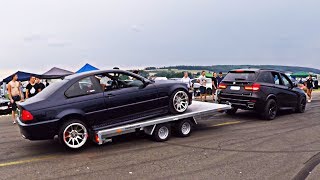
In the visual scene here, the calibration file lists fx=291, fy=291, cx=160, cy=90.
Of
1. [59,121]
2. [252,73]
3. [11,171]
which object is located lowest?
[11,171]

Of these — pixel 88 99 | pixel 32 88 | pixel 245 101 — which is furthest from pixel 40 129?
pixel 245 101

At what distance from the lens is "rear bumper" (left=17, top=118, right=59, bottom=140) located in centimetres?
564

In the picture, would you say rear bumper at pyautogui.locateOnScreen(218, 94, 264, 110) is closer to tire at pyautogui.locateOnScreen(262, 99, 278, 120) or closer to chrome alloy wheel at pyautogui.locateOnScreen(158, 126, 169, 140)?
tire at pyautogui.locateOnScreen(262, 99, 278, 120)

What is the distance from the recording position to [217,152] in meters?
6.08

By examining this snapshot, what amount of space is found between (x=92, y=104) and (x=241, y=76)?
5.62 m

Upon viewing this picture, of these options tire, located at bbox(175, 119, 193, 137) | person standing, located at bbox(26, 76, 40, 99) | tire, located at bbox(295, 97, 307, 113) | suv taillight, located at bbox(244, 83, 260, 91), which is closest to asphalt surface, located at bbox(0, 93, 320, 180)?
tire, located at bbox(175, 119, 193, 137)

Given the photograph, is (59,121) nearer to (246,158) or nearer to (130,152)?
(130,152)

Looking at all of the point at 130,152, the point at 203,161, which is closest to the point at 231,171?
the point at 203,161

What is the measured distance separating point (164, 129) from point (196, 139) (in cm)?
86

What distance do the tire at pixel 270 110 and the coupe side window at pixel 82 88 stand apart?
18.7 ft

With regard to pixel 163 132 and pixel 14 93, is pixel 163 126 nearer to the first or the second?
pixel 163 132

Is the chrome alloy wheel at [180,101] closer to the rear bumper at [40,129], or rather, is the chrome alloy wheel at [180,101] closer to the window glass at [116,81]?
the window glass at [116,81]

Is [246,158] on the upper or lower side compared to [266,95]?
lower

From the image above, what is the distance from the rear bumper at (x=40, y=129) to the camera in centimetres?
564
